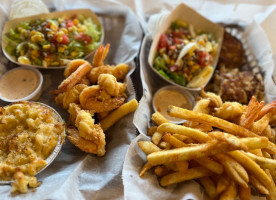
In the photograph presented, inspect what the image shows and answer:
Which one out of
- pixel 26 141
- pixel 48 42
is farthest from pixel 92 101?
pixel 48 42

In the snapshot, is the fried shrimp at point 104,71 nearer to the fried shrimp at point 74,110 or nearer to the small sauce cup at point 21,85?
the fried shrimp at point 74,110

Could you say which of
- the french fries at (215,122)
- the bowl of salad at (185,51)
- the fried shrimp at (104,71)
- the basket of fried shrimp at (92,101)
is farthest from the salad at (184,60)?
the french fries at (215,122)

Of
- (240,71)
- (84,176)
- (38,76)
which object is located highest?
(240,71)

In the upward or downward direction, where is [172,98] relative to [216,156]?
downward

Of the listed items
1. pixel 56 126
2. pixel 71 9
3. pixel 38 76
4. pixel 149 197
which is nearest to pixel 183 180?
pixel 149 197

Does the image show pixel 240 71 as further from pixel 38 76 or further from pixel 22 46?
pixel 22 46

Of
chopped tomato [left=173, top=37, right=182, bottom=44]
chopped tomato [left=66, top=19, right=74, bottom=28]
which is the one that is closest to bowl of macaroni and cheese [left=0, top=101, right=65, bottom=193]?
chopped tomato [left=66, top=19, right=74, bottom=28]

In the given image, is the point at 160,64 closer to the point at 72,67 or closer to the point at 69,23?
the point at 72,67
